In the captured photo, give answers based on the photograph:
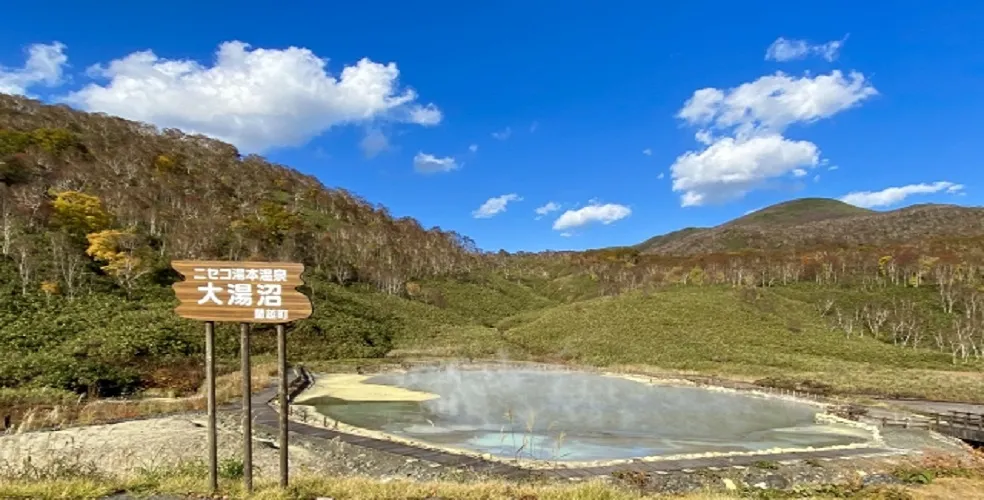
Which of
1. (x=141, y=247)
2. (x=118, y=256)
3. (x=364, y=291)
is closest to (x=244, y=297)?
(x=118, y=256)

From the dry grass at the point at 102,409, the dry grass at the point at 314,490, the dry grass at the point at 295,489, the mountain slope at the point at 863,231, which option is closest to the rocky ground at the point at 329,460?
the dry grass at the point at 102,409

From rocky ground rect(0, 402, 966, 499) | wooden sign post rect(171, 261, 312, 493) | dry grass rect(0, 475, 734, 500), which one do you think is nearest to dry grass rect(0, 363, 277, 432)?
rocky ground rect(0, 402, 966, 499)

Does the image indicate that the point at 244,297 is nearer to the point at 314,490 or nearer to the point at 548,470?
the point at 314,490

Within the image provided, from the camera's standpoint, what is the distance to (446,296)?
86438mm

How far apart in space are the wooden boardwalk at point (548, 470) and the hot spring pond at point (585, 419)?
1.00m

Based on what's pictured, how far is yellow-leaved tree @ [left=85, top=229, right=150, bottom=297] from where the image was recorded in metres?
48.9

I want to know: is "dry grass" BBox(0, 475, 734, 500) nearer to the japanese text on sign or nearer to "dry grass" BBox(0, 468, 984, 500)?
"dry grass" BBox(0, 468, 984, 500)

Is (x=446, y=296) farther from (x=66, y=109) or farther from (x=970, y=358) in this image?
→ (x=66, y=109)

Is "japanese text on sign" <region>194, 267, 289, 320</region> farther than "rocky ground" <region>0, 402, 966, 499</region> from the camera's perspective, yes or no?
No

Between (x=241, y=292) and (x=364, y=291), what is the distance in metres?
69.9

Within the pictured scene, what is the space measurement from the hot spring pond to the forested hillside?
11.0m

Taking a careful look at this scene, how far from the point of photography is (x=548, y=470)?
50.4 feet

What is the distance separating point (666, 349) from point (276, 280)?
5069 cm

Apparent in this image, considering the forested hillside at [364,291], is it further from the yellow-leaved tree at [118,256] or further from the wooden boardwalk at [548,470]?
the wooden boardwalk at [548,470]
